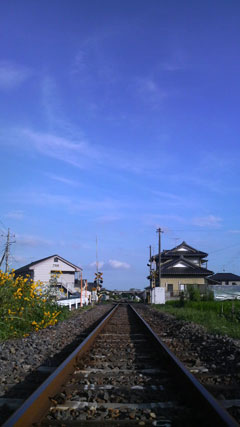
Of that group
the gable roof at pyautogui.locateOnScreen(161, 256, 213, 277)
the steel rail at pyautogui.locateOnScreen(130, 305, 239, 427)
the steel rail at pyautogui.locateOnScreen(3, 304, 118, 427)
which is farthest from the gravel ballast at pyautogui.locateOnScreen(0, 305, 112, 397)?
the gable roof at pyautogui.locateOnScreen(161, 256, 213, 277)

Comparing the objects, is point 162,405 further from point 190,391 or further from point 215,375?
point 215,375

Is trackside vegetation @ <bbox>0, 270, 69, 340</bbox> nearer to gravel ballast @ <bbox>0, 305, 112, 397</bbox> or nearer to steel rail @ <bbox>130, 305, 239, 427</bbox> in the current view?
gravel ballast @ <bbox>0, 305, 112, 397</bbox>

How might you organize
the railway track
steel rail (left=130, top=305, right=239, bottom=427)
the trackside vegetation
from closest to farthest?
steel rail (left=130, top=305, right=239, bottom=427) < the railway track < the trackside vegetation

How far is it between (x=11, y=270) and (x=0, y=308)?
1718 mm

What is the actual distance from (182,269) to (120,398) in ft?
197

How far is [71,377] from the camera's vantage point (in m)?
5.07

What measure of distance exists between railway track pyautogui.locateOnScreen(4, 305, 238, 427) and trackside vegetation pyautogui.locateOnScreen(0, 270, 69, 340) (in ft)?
10.3

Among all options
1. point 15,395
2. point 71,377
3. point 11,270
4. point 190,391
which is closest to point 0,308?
point 11,270

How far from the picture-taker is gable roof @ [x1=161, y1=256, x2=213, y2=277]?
61.8 meters

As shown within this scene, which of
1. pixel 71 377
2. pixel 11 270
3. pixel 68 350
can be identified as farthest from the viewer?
pixel 11 270

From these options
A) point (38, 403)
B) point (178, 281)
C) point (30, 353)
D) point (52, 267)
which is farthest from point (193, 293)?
point (52, 267)

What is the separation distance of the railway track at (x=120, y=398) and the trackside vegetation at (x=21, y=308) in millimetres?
3127

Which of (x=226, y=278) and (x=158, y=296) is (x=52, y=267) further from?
(x=226, y=278)

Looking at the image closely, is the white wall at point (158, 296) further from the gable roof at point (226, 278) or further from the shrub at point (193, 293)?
the gable roof at point (226, 278)
